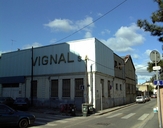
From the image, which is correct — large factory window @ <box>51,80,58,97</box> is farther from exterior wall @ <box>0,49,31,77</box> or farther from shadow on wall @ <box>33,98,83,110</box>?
exterior wall @ <box>0,49,31,77</box>

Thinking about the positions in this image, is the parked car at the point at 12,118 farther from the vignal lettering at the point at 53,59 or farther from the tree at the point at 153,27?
the vignal lettering at the point at 53,59

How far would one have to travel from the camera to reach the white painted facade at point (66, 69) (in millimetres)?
24125

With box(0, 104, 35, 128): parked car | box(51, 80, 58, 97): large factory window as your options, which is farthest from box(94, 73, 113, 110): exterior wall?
box(0, 104, 35, 128): parked car

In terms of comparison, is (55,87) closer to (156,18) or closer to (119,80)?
(119,80)

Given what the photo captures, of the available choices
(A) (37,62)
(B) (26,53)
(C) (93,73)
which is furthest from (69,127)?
(B) (26,53)

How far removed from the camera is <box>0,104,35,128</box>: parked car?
1077 centimetres

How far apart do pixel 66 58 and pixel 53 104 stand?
6223mm

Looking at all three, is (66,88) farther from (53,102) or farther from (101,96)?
(101,96)

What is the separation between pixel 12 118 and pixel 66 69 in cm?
1509

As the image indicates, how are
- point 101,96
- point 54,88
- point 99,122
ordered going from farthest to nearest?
point 54,88 → point 101,96 → point 99,122

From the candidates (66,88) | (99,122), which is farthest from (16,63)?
(99,122)

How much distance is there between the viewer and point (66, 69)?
2577 centimetres

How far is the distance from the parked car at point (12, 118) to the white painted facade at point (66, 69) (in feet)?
36.0

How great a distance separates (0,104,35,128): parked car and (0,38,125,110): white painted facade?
10968 mm
